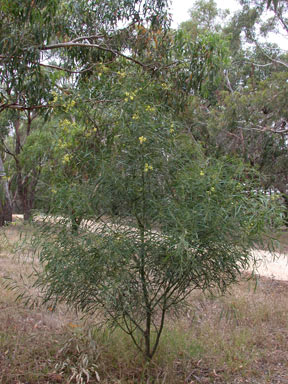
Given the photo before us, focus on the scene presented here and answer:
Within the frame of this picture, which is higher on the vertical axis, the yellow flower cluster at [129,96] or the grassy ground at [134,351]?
the yellow flower cluster at [129,96]

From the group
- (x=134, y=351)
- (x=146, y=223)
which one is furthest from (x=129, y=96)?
(x=134, y=351)

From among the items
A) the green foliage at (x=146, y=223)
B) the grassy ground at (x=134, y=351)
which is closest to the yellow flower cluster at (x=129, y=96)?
the green foliage at (x=146, y=223)

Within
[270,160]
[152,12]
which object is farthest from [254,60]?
[152,12]

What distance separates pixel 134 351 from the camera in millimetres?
4305

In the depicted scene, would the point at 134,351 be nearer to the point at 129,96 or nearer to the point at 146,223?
the point at 146,223

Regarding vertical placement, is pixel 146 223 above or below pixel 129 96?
below

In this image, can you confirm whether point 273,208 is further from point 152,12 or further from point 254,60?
point 254,60

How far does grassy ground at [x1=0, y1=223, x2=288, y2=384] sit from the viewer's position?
4.01 m

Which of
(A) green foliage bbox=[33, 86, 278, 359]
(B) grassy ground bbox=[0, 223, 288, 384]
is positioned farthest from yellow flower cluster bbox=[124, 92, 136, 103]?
(B) grassy ground bbox=[0, 223, 288, 384]

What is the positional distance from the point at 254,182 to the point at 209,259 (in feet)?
2.82

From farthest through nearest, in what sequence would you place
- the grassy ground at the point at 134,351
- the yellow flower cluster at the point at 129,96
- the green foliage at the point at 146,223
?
the grassy ground at the point at 134,351
the yellow flower cluster at the point at 129,96
the green foliage at the point at 146,223

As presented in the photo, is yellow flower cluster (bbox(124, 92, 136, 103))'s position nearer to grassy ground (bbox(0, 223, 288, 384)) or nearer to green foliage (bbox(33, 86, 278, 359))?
green foliage (bbox(33, 86, 278, 359))

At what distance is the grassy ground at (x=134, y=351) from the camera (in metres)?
4.01

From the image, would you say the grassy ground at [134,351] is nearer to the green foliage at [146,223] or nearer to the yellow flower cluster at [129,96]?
the green foliage at [146,223]
